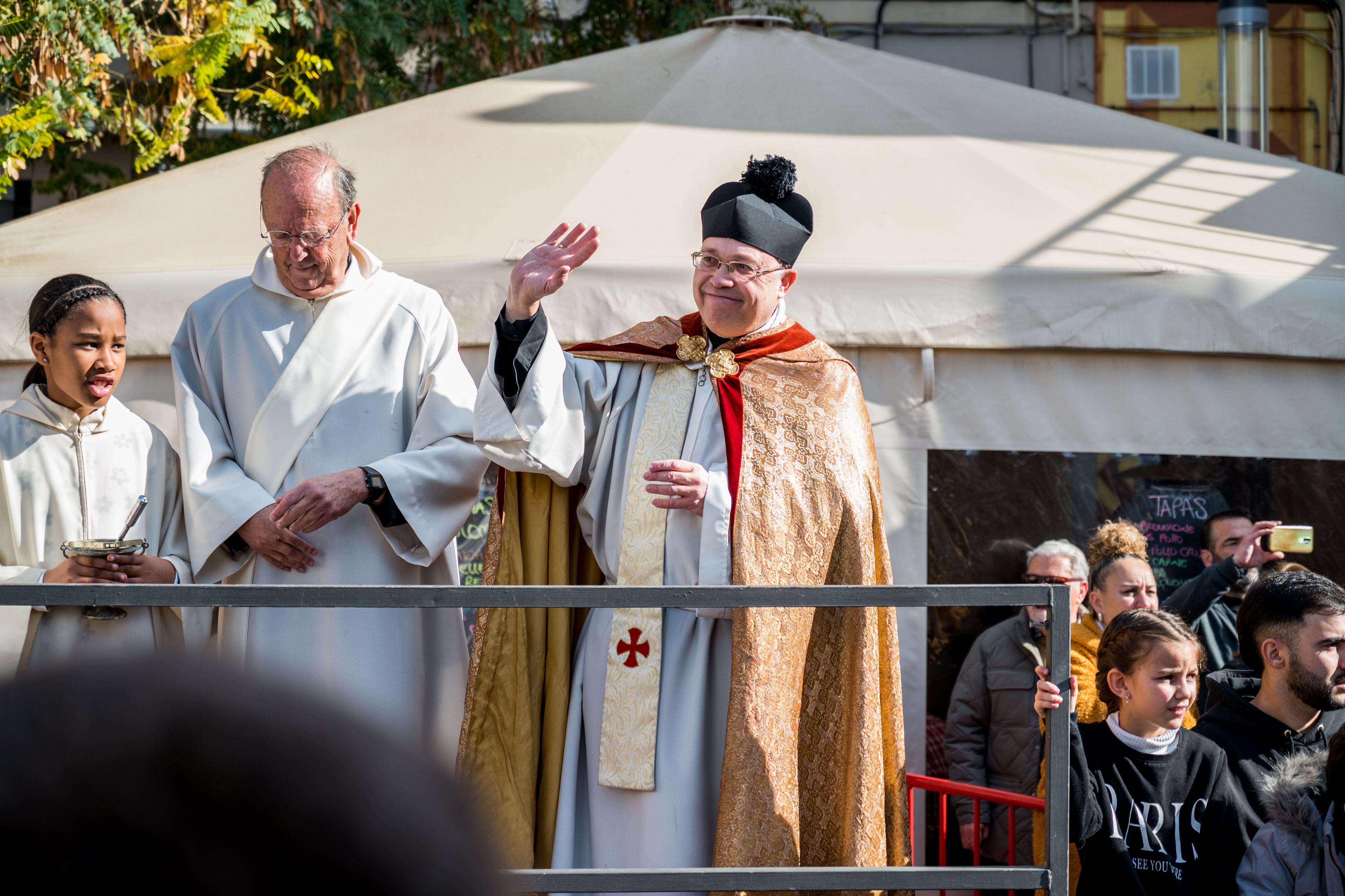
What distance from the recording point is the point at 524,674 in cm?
316

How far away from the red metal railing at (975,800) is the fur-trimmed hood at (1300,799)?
521 millimetres

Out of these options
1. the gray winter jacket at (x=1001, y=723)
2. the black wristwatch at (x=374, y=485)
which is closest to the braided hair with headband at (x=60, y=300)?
the black wristwatch at (x=374, y=485)

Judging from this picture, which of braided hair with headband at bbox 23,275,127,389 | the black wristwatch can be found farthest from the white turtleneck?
braided hair with headband at bbox 23,275,127,389

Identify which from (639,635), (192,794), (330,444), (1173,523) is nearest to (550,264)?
(330,444)

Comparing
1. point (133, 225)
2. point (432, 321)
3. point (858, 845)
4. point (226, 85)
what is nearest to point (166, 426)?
point (133, 225)

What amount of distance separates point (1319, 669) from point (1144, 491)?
1.28 metres

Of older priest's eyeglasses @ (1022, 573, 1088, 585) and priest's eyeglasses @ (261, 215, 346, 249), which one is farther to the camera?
older priest's eyeglasses @ (1022, 573, 1088, 585)

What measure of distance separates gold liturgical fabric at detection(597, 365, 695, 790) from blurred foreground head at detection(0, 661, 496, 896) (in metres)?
2.56

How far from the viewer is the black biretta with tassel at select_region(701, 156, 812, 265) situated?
3340 mm

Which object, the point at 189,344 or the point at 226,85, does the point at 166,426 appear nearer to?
the point at 189,344

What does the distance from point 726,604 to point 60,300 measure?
6.19ft

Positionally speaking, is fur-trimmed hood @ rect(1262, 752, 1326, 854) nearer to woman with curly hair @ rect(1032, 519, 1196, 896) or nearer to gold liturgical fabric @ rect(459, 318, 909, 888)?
woman with curly hair @ rect(1032, 519, 1196, 896)

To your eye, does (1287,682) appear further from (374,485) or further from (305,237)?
(305,237)

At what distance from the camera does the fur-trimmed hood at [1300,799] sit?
10.3 feet
